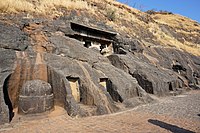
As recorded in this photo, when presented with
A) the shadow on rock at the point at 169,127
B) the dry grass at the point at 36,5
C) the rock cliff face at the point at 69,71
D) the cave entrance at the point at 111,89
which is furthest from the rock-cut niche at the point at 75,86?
the dry grass at the point at 36,5

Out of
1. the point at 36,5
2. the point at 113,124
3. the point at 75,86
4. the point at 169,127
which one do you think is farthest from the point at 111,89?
the point at 36,5

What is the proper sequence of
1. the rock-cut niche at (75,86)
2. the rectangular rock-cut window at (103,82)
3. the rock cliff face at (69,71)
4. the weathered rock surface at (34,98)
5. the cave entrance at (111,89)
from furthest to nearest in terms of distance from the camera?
1. the rectangular rock-cut window at (103,82)
2. the cave entrance at (111,89)
3. the rock-cut niche at (75,86)
4. the rock cliff face at (69,71)
5. the weathered rock surface at (34,98)

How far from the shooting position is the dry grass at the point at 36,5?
46.1 ft

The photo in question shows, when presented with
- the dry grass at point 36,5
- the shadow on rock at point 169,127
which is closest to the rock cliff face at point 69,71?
the dry grass at point 36,5

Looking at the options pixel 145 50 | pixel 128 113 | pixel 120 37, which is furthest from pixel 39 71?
pixel 145 50

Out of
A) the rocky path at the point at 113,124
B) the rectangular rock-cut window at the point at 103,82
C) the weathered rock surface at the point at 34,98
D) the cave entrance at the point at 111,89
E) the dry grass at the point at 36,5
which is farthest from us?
the dry grass at the point at 36,5

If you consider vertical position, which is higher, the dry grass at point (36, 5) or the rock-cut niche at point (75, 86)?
the dry grass at point (36, 5)

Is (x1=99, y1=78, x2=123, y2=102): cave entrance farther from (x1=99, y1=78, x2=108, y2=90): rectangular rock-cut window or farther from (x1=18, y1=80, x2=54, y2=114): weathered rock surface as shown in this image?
(x1=18, y1=80, x2=54, y2=114): weathered rock surface

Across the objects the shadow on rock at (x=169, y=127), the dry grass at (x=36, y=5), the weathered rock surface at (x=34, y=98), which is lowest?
the shadow on rock at (x=169, y=127)

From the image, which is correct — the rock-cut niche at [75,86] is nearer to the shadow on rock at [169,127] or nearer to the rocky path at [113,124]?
the rocky path at [113,124]

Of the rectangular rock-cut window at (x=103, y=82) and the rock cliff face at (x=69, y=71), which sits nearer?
the rock cliff face at (x=69, y=71)

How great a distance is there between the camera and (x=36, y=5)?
54.6 ft

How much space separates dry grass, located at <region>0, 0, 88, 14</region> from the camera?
14.0 meters

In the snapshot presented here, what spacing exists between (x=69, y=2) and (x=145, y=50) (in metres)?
8.63
